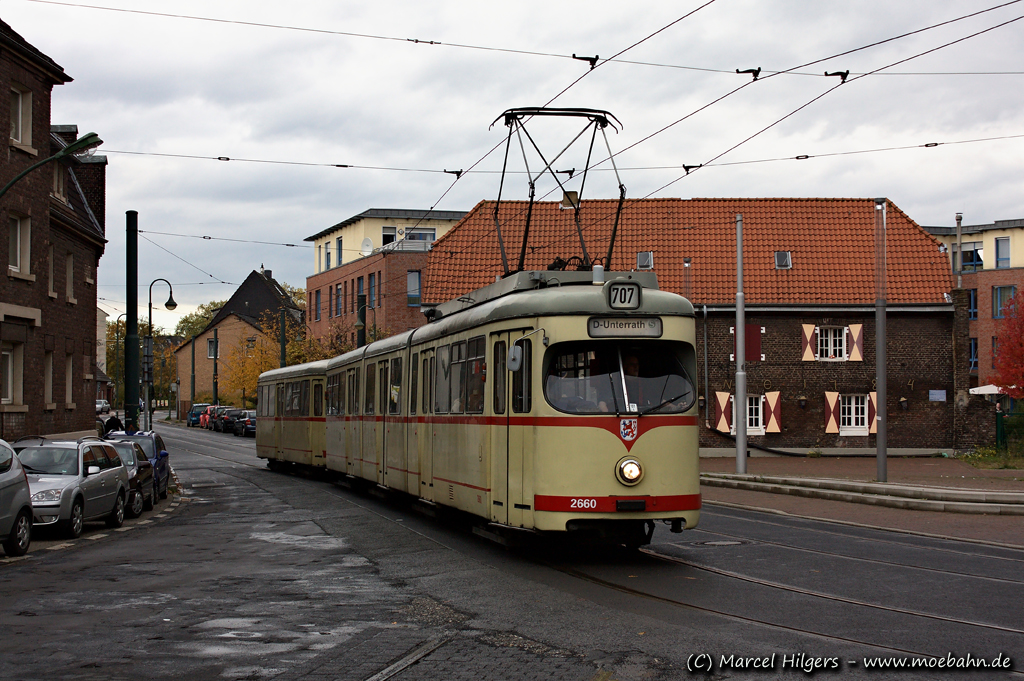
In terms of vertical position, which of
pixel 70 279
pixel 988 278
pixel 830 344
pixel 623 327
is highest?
pixel 988 278

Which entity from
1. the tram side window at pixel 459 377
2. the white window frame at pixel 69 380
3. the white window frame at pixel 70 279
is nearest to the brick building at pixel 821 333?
the white window frame at pixel 70 279

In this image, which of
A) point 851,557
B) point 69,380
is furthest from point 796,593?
point 69,380

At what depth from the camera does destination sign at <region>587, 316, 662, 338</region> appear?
12.1 meters

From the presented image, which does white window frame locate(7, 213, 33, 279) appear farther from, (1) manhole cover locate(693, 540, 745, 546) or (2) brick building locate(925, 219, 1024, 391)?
(2) brick building locate(925, 219, 1024, 391)

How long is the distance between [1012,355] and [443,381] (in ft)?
132

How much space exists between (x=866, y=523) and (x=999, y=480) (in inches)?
386

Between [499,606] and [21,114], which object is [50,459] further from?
[21,114]

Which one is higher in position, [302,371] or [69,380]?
[302,371]

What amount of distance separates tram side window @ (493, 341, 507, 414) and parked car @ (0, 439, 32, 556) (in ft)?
20.0

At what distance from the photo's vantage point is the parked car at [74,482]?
16328mm

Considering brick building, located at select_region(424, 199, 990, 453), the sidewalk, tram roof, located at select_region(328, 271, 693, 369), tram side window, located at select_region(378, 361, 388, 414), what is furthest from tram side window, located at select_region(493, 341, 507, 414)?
brick building, located at select_region(424, 199, 990, 453)

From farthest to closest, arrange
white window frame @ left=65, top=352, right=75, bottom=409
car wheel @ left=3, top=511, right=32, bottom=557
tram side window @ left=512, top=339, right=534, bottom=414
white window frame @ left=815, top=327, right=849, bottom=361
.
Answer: white window frame @ left=815, top=327, right=849, bottom=361, white window frame @ left=65, top=352, right=75, bottom=409, car wheel @ left=3, top=511, right=32, bottom=557, tram side window @ left=512, top=339, right=534, bottom=414

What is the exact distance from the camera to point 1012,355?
160ft

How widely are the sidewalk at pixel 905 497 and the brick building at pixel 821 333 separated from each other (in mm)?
7938
